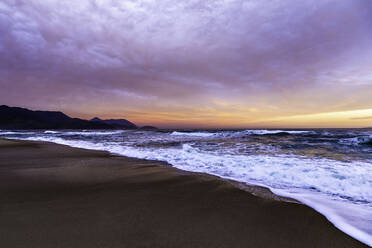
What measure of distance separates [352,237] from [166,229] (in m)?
2.09

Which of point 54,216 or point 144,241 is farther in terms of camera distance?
point 54,216

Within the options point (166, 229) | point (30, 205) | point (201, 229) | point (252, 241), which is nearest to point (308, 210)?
point (252, 241)

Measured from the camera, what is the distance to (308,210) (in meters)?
2.40

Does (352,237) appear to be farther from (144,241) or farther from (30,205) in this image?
(30,205)

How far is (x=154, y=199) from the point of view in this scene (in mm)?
2699

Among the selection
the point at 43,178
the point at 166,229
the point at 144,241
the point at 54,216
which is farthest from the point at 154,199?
the point at 43,178

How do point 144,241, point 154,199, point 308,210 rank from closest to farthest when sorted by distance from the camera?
A: point 144,241 < point 308,210 < point 154,199

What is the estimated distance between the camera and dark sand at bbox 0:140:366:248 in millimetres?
1681

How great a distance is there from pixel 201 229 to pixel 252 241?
21.6 inches

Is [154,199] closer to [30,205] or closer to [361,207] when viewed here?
[30,205]

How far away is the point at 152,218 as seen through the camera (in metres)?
2.10

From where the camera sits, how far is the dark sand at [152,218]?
5.51 ft

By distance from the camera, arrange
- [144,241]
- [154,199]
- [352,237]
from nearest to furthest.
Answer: [144,241] → [352,237] → [154,199]

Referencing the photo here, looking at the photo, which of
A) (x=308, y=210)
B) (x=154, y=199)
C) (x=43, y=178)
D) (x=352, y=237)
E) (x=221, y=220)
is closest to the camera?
(x=352, y=237)
